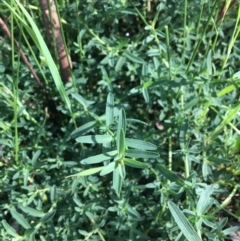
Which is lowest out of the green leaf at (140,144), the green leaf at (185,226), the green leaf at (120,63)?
the green leaf at (185,226)

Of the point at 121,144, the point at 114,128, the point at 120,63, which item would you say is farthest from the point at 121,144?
the point at 120,63

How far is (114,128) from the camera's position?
Result: 1138 mm

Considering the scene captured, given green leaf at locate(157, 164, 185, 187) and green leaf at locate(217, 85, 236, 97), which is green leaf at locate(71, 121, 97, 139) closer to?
green leaf at locate(157, 164, 185, 187)

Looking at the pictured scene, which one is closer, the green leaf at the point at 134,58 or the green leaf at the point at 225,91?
the green leaf at the point at 225,91

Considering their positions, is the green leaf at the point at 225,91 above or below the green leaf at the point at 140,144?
below

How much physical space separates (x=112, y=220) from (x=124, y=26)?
69cm

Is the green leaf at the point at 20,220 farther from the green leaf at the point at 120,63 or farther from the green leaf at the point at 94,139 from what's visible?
the green leaf at the point at 120,63

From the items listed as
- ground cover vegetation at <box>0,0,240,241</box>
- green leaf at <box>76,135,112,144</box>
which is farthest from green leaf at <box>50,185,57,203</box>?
green leaf at <box>76,135,112,144</box>

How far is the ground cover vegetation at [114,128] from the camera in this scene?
1241mm

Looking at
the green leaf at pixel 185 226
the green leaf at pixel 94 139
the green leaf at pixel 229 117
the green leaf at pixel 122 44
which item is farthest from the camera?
the green leaf at pixel 122 44

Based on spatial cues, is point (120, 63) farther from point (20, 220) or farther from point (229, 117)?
point (20, 220)

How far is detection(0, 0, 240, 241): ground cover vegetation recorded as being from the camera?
4.07 ft

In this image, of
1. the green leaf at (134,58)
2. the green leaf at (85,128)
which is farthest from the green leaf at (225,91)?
the green leaf at (85,128)

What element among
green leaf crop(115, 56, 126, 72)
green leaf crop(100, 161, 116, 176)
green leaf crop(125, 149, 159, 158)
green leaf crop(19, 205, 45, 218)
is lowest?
green leaf crop(19, 205, 45, 218)
